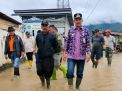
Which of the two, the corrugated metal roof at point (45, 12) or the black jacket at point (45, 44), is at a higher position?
the corrugated metal roof at point (45, 12)

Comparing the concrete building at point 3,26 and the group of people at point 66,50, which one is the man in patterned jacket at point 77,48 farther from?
the concrete building at point 3,26

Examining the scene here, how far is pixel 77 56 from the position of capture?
11211 mm

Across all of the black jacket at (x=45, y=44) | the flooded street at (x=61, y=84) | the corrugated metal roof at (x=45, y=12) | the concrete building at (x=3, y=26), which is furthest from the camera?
the corrugated metal roof at (x=45, y=12)

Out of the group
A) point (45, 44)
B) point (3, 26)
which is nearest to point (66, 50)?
point (45, 44)

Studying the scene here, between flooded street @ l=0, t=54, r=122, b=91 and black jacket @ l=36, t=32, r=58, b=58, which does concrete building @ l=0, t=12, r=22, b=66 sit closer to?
flooded street @ l=0, t=54, r=122, b=91

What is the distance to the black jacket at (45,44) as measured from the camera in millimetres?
11734

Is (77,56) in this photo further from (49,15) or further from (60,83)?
(49,15)

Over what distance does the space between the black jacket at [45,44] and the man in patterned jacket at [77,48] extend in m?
0.61

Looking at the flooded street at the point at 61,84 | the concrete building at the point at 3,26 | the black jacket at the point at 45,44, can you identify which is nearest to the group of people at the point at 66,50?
the black jacket at the point at 45,44

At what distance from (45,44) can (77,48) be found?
3.06 ft

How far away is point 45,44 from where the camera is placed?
1173 cm

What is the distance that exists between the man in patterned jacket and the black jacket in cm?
61

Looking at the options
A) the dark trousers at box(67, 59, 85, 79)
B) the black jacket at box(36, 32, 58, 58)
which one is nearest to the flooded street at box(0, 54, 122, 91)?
the dark trousers at box(67, 59, 85, 79)

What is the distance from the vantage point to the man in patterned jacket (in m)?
11.2
